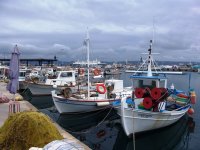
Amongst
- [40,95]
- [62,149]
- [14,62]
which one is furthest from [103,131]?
[40,95]

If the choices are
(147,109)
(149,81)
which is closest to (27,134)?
(147,109)

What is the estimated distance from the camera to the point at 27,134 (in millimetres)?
8148

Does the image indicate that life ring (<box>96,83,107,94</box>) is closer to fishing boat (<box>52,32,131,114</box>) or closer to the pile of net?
fishing boat (<box>52,32,131,114</box>)

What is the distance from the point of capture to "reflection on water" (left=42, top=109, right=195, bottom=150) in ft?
53.0

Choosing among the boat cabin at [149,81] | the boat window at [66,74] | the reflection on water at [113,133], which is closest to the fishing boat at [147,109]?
the boat cabin at [149,81]

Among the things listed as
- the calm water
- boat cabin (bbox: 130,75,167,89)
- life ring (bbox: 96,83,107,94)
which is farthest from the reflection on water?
boat cabin (bbox: 130,75,167,89)

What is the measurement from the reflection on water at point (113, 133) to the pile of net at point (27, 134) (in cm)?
774

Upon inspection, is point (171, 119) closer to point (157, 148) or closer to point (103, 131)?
point (157, 148)

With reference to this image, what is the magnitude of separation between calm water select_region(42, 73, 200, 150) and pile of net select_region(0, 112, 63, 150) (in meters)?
7.77

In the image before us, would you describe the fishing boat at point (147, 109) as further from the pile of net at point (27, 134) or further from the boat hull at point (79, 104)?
the pile of net at point (27, 134)

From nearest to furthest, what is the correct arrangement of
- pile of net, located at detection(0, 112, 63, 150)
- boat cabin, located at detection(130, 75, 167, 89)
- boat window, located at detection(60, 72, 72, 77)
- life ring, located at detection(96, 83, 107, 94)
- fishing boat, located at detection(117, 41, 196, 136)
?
pile of net, located at detection(0, 112, 63, 150)
fishing boat, located at detection(117, 41, 196, 136)
boat cabin, located at detection(130, 75, 167, 89)
life ring, located at detection(96, 83, 107, 94)
boat window, located at detection(60, 72, 72, 77)

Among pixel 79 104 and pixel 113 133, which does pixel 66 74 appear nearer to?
pixel 79 104

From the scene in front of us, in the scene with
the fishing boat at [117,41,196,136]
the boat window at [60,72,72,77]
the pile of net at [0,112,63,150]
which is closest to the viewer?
the pile of net at [0,112,63,150]

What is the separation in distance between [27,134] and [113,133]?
35.7 ft
